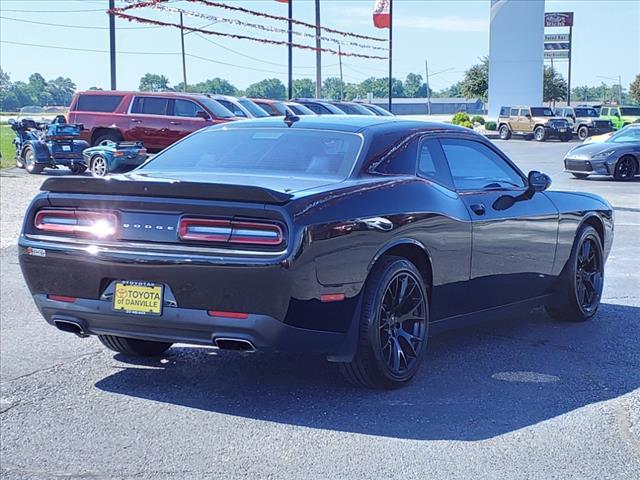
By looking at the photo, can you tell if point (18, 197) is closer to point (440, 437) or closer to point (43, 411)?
point (43, 411)

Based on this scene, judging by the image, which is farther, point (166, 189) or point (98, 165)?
point (98, 165)

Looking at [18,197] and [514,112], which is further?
[514,112]

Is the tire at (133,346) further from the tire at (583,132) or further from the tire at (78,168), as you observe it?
the tire at (583,132)

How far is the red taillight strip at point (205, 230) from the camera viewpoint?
479 centimetres

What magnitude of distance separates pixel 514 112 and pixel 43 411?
48.4 meters

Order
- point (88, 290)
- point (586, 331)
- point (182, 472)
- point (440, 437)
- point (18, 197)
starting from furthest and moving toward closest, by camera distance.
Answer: point (18, 197) < point (586, 331) < point (88, 290) < point (440, 437) < point (182, 472)

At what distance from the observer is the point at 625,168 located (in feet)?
74.3

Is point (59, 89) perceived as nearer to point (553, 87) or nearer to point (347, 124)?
point (553, 87)

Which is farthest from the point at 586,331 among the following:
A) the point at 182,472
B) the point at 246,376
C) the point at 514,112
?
the point at 514,112

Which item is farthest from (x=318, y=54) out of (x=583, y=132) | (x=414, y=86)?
(x=414, y=86)

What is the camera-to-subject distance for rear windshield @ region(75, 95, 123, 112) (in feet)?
78.8

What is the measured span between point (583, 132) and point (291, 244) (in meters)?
48.8

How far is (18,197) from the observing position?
57.0 ft

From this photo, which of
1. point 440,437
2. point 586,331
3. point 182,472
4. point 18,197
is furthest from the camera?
point 18,197
